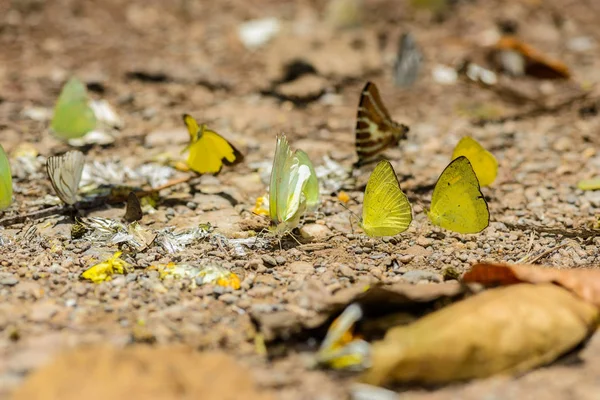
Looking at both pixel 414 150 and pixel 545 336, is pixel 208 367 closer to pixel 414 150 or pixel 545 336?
pixel 545 336

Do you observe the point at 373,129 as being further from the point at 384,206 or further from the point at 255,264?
the point at 255,264

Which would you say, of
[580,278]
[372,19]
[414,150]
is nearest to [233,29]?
[372,19]

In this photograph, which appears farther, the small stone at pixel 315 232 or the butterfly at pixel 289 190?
the small stone at pixel 315 232

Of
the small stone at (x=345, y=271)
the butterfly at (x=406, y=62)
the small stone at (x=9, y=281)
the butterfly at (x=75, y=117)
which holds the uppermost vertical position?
the butterfly at (x=406, y=62)

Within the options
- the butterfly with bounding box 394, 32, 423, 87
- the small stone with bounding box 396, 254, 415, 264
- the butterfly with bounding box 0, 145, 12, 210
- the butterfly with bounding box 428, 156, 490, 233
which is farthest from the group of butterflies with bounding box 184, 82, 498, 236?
the butterfly with bounding box 394, 32, 423, 87

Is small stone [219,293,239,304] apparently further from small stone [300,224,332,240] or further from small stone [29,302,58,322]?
small stone [300,224,332,240]

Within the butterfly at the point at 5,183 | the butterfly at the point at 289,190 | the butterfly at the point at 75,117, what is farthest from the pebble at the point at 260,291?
the butterfly at the point at 75,117

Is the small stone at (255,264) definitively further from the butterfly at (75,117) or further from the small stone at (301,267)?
the butterfly at (75,117)

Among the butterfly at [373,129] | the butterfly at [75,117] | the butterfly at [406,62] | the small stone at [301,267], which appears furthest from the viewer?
the butterfly at [406,62]

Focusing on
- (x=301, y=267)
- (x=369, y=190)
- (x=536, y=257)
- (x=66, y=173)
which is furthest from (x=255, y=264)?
(x=536, y=257)
